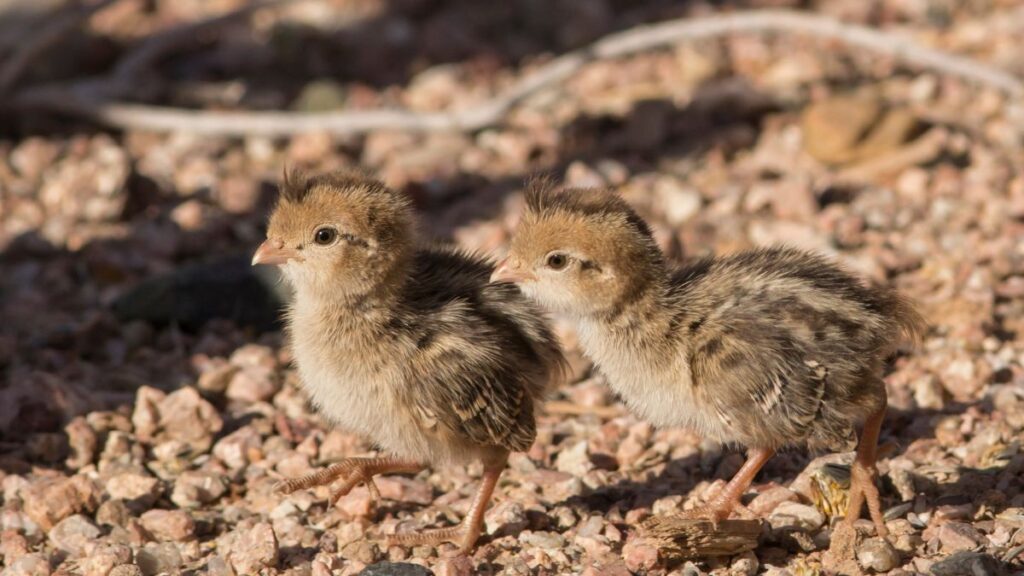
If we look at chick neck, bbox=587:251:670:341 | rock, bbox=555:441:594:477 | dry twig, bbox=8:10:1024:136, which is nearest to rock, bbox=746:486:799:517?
rock, bbox=555:441:594:477

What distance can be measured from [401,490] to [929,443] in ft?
8.19

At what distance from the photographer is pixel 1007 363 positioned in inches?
270

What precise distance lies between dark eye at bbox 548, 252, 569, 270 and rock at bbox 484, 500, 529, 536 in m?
1.11

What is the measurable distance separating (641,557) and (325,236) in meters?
1.91

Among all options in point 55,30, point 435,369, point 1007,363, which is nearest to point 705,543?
point 435,369

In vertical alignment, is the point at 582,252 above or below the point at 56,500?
above

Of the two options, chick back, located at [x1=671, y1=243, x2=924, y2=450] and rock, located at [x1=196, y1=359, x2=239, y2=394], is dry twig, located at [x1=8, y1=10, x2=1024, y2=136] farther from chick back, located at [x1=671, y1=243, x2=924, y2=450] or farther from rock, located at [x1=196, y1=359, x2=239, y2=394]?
chick back, located at [x1=671, y1=243, x2=924, y2=450]

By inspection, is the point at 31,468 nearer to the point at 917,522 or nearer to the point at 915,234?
the point at 917,522

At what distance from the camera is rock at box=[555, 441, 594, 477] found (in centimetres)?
645

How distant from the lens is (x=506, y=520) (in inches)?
235

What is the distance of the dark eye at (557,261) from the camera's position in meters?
5.76

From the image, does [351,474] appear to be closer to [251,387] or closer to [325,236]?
[325,236]

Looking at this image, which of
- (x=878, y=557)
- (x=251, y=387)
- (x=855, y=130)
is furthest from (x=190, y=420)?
(x=855, y=130)

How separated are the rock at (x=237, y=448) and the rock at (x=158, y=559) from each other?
82cm
